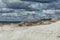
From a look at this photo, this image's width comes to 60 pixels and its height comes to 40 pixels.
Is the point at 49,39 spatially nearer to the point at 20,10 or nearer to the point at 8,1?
the point at 20,10

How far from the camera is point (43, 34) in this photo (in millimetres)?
2727

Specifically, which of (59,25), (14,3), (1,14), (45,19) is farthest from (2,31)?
(59,25)

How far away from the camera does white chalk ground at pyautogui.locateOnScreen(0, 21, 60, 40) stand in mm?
2621

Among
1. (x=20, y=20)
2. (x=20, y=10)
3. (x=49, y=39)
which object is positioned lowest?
(x=49, y=39)

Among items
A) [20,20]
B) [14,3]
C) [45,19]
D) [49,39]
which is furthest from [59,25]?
[14,3]

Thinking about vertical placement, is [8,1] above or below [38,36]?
above

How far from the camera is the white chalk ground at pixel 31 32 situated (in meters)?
2.62

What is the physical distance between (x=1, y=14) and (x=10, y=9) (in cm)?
20

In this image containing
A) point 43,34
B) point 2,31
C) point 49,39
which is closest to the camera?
point 49,39

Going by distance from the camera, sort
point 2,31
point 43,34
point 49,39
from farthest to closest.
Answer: point 2,31 < point 43,34 < point 49,39

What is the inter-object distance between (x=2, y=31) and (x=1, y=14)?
0.36 metres

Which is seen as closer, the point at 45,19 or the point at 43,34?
the point at 43,34

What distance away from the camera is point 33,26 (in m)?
3.09

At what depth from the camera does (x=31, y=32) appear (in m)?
2.78
